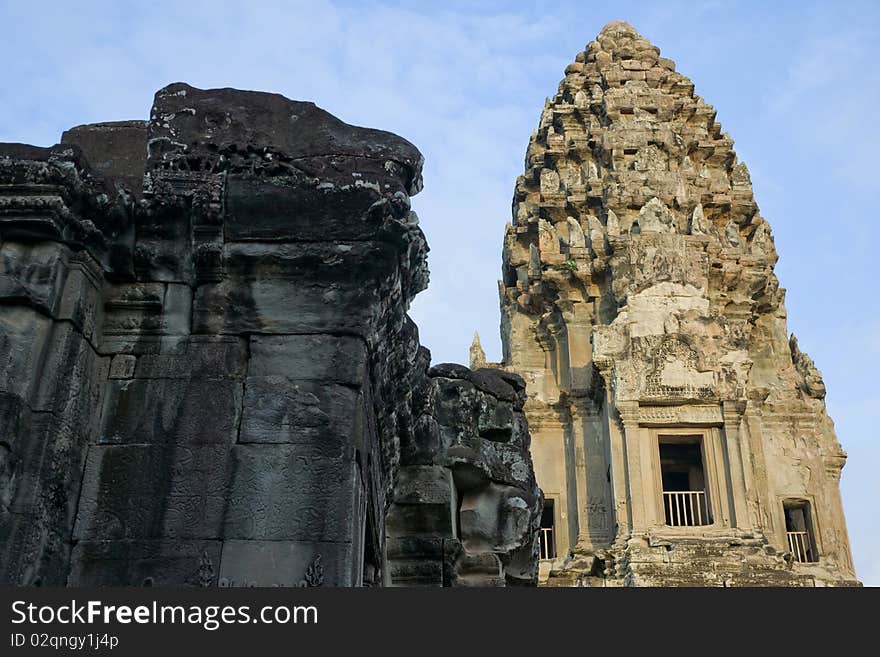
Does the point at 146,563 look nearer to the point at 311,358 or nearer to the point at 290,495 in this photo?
the point at 290,495

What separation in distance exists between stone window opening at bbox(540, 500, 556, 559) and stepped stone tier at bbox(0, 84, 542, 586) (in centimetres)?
1920

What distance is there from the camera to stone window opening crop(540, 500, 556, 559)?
2370 centimetres

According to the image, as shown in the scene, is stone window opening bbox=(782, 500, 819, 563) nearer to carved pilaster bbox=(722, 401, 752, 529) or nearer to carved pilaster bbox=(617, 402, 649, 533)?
carved pilaster bbox=(722, 401, 752, 529)

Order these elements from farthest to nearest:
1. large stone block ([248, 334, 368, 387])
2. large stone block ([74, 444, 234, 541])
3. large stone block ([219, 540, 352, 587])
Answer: large stone block ([248, 334, 368, 387])
large stone block ([74, 444, 234, 541])
large stone block ([219, 540, 352, 587])

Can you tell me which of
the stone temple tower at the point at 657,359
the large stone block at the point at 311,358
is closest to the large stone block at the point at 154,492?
the large stone block at the point at 311,358

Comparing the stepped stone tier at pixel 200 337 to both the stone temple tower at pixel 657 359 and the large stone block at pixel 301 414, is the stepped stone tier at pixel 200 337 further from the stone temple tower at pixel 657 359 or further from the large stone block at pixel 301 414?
the stone temple tower at pixel 657 359

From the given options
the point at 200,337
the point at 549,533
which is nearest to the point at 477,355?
the point at 549,533

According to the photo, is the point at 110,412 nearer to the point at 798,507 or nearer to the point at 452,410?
the point at 452,410

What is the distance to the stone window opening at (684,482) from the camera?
22.7 m

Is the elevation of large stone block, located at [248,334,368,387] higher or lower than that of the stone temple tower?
lower

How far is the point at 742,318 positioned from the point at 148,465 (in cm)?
2382

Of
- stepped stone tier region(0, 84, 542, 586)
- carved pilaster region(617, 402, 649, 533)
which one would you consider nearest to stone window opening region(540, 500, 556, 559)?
carved pilaster region(617, 402, 649, 533)

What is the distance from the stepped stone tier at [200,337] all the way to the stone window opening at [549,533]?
19.2 m

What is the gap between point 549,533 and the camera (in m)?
24.1
